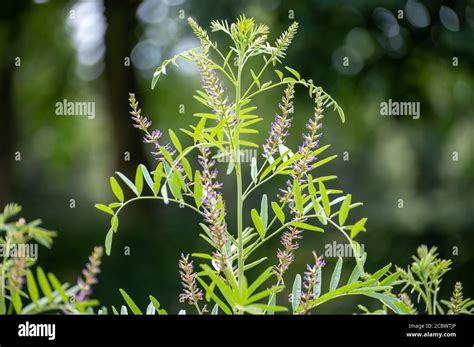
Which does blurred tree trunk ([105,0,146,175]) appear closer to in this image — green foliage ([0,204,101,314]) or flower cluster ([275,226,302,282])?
flower cluster ([275,226,302,282])

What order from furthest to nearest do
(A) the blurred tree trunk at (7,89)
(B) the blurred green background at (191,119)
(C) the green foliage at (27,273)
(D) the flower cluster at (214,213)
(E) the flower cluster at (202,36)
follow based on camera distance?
(A) the blurred tree trunk at (7,89), (B) the blurred green background at (191,119), (E) the flower cluster at (202,36), (D) the flower cluster at (214,213), (C) the green foliage at (27,273)

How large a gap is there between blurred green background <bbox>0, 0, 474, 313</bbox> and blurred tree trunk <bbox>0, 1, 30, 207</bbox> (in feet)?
0.04

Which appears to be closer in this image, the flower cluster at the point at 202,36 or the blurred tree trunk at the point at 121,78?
the flower cluster at the point at 202,36

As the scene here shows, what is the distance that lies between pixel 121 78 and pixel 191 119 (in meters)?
1.05

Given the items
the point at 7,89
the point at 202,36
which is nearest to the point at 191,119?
the point at 7,89

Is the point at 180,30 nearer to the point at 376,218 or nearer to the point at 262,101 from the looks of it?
the point at 262,101

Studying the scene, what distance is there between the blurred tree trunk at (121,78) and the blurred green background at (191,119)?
12 millimetres

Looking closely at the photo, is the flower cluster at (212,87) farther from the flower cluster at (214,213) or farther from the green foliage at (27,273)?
the green foliage at (27,273)

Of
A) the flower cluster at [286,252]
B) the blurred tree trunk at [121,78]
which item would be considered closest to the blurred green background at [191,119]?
the blurred tree trunk at [121,78]

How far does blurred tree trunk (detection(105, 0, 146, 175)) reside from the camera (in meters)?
5.07

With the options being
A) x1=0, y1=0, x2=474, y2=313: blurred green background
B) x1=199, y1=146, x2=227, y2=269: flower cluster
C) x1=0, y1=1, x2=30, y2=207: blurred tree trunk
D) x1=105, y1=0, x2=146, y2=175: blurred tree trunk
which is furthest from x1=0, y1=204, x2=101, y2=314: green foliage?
x1=0, y1=1, x2=30, y2=207: blurred tree trunk

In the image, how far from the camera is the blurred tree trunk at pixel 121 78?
5.07m
